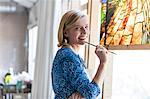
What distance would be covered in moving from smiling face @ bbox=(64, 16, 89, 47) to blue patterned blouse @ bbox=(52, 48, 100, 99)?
66 mm

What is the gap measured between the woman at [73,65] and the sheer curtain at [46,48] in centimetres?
107

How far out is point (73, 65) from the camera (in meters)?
1.35

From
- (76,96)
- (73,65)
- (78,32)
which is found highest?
(78,32)

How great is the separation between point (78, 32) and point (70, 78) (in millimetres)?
251

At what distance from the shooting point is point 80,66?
1.36m

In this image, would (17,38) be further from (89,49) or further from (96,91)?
(96,91)

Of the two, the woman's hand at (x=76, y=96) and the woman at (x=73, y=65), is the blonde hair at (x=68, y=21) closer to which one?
the woman at (x=73, y=65)

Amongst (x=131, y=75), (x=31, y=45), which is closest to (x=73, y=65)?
(x=131, y=75)

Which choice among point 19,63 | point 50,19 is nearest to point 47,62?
point 50,19

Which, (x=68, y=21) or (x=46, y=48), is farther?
(x=46, y=48)

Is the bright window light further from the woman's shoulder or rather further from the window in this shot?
the window

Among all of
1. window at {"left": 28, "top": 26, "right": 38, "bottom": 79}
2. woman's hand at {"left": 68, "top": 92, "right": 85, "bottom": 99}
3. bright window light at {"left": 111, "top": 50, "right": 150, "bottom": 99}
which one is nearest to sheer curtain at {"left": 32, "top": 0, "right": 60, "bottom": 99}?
bright window light at {"left": 111, "top": 50, "right": 150, "bottom": 99}

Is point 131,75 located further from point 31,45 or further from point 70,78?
point 31,45

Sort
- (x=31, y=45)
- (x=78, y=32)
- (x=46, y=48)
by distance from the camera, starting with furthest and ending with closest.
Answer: (x=31, y=45)
(x=46, y=48)
(x=78, y=32)
